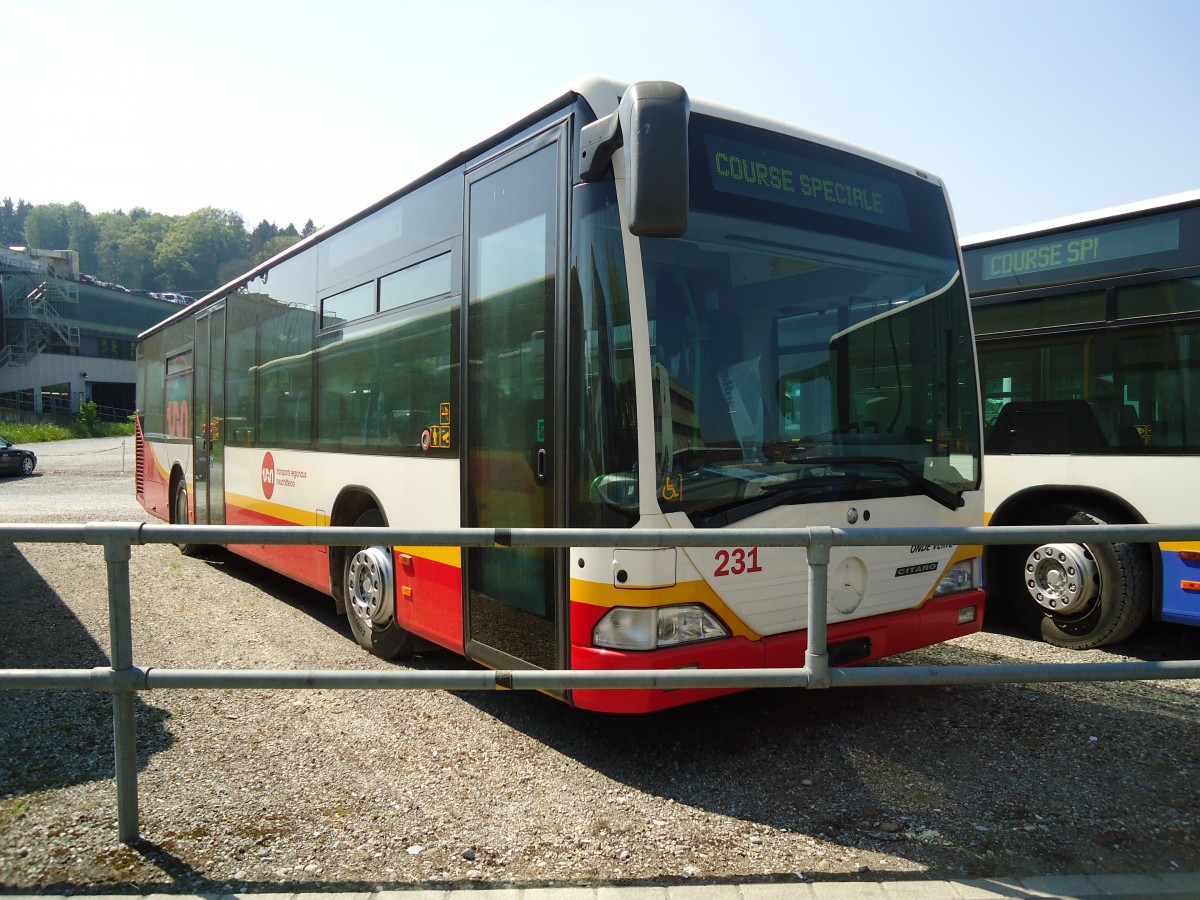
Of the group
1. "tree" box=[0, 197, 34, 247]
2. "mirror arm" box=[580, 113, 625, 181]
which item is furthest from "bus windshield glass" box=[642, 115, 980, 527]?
"tree" box=[0, 197, 34, 247]

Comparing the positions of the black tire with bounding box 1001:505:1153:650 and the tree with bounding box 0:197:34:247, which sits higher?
the tree with bounding box 0:197:34:247

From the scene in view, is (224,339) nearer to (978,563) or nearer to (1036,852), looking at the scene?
(978,563)

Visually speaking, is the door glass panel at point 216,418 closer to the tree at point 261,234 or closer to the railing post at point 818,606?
the railing post at point 818,606

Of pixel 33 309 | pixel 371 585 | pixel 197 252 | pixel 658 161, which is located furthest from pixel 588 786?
pixel 197 252

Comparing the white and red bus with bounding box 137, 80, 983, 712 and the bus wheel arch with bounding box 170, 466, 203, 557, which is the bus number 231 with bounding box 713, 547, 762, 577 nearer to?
the white and red bus with bounding box 137, 80, 983, 712

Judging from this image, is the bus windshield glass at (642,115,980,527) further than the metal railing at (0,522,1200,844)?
Yes

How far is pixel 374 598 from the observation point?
19.6 feet

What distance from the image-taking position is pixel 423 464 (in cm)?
534

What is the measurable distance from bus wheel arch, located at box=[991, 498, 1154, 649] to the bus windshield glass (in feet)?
6.69

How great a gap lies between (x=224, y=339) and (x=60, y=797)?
21.7ft

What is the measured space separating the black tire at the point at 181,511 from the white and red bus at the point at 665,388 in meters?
6.30

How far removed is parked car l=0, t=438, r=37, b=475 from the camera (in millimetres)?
28156

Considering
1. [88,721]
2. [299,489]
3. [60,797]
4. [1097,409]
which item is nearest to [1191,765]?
[1097,409]

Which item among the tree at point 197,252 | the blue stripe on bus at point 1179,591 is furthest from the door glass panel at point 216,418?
the tree at point 197,252
